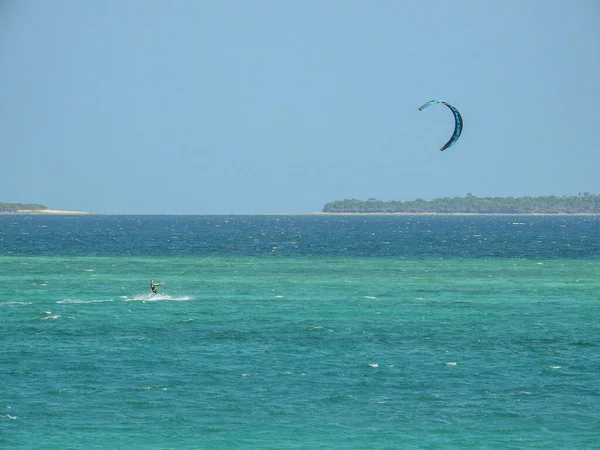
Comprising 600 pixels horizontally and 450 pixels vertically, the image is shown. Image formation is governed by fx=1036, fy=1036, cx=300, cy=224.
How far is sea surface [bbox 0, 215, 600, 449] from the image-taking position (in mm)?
35812

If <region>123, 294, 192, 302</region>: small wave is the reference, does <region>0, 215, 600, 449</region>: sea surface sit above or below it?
below

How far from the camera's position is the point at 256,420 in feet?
121

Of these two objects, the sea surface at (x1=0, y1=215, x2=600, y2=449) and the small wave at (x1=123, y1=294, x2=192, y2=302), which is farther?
the small wave at (x1=123, y1=294, x2=192, y2=302)

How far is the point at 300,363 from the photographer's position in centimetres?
4650

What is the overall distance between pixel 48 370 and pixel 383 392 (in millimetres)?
14730

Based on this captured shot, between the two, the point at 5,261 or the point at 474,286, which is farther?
the point at 5,261

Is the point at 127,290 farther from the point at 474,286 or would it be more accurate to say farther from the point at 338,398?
the point at 338,398

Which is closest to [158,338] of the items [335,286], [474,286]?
[335,286]

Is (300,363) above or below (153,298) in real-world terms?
below

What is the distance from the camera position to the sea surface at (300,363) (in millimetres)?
35812

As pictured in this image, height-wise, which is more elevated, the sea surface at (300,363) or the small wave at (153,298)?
the small wave at (153,298)

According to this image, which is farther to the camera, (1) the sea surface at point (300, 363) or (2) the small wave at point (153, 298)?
(2) the small wave at point (153, 298)

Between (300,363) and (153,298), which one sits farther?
(153,298)

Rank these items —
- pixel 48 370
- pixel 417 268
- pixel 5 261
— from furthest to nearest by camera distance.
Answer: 1. pixel 5 261
2. pixel 417 268
3. pixel 48 370
